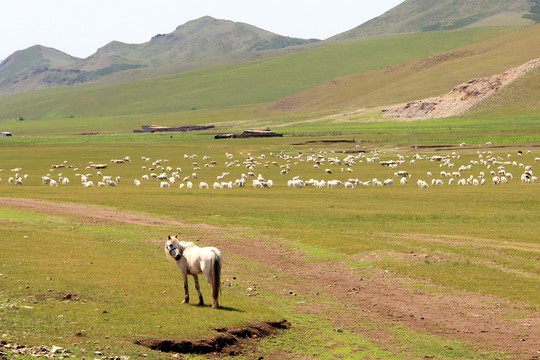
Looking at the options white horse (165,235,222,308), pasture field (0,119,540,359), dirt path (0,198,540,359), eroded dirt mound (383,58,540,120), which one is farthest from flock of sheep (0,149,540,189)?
eroded dirt mound (383,58,540,120)

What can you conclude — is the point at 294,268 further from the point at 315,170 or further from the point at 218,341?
the point at 315,170

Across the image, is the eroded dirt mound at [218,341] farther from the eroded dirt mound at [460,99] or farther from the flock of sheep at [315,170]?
the eroded dirt mound at [460,99]

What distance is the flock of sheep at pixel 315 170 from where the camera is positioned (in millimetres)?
58812

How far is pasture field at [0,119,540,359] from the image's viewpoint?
16984 mm

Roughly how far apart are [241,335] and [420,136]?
367ft

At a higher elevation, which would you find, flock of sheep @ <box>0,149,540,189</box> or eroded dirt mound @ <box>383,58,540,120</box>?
eroded dirt mound @ <box>383,58,540,120</box>

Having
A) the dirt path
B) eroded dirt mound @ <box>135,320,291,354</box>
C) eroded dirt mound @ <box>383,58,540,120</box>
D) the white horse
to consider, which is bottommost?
the dirt path

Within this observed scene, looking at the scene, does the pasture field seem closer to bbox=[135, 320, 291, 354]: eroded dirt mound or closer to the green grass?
the green grass

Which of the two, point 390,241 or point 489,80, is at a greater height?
point 489,80

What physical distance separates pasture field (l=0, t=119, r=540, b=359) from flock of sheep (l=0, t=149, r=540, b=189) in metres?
2.88

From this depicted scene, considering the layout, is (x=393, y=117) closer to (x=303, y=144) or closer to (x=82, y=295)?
(x=303, y=144)

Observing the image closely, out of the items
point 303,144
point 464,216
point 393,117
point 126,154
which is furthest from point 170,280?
point 393,117

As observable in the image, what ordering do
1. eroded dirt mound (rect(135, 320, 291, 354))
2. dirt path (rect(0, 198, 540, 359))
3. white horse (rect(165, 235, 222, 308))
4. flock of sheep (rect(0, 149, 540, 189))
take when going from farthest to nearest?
flock of sheep (rect(0, 149, 540, 189)) → dirt path (rect(0, 198, 540, 359)) → white horse (rect(165, 235, 222, 308)) → eroded dirt mound (rect(135, 320, 291, 354))

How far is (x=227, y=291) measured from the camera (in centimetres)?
2175
